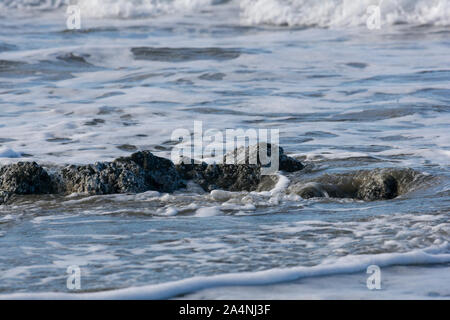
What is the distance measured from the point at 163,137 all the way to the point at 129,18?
11062 mm

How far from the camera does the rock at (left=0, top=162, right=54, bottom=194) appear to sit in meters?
4.83

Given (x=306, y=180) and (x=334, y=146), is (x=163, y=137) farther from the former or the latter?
(x=306, y=180)

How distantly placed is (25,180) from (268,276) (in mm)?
2116

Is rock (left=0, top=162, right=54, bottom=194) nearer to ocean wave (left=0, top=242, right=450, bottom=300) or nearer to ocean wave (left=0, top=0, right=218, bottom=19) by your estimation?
ocean wave (left=0, top=242, right=450, bottom=300)

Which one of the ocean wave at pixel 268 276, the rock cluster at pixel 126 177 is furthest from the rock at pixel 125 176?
the ocean wave at pixel 268 276

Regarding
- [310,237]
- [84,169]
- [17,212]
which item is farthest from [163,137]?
[310,237]

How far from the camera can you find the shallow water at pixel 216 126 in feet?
12.2

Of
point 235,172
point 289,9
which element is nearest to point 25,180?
point 235,172

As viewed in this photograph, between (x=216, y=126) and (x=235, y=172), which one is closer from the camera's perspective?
(x=235, y=172)

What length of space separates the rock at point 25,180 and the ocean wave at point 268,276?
5.80 ft

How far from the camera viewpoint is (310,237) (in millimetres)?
3924

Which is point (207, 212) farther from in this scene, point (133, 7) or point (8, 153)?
point (133, 7)

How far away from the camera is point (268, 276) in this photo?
3.31 metres

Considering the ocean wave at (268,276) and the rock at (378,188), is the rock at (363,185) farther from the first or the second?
the ocean wave at (268,276)
